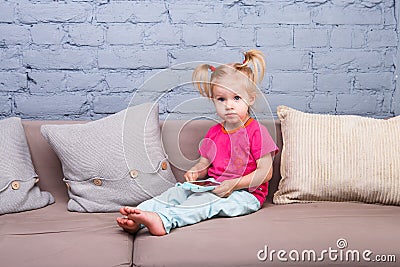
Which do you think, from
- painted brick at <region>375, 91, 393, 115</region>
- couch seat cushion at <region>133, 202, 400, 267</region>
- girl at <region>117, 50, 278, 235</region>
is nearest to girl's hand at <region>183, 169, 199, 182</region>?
girl at <region>117, 50, 278, 235</region>

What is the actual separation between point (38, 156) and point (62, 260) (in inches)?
28.4

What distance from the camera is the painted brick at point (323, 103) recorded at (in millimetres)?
2551

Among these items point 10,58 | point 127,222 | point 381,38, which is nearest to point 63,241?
point 127,222

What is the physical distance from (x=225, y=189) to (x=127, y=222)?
0.37m

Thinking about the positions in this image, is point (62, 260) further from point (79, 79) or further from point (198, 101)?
point (79, 79)

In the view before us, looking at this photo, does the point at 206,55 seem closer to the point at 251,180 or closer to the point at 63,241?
the point at 251,180

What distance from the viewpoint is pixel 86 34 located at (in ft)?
7.99

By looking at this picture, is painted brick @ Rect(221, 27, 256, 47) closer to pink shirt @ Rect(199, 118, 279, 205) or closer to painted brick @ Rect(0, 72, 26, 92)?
pink shirt @ Rect(199, 118, 279, 205)

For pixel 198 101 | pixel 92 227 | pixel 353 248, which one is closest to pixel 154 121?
pixel 198 101

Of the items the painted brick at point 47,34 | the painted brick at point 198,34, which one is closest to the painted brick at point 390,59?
the painted brick at point 198,34

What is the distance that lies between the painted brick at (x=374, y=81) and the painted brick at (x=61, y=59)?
1.11 meters

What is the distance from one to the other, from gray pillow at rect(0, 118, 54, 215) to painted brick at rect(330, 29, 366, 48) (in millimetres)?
1307

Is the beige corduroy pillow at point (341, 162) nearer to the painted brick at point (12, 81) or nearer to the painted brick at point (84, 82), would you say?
the painted brick at point (84, 82)

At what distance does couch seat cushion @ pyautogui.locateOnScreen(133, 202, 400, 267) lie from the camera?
1.59 m
